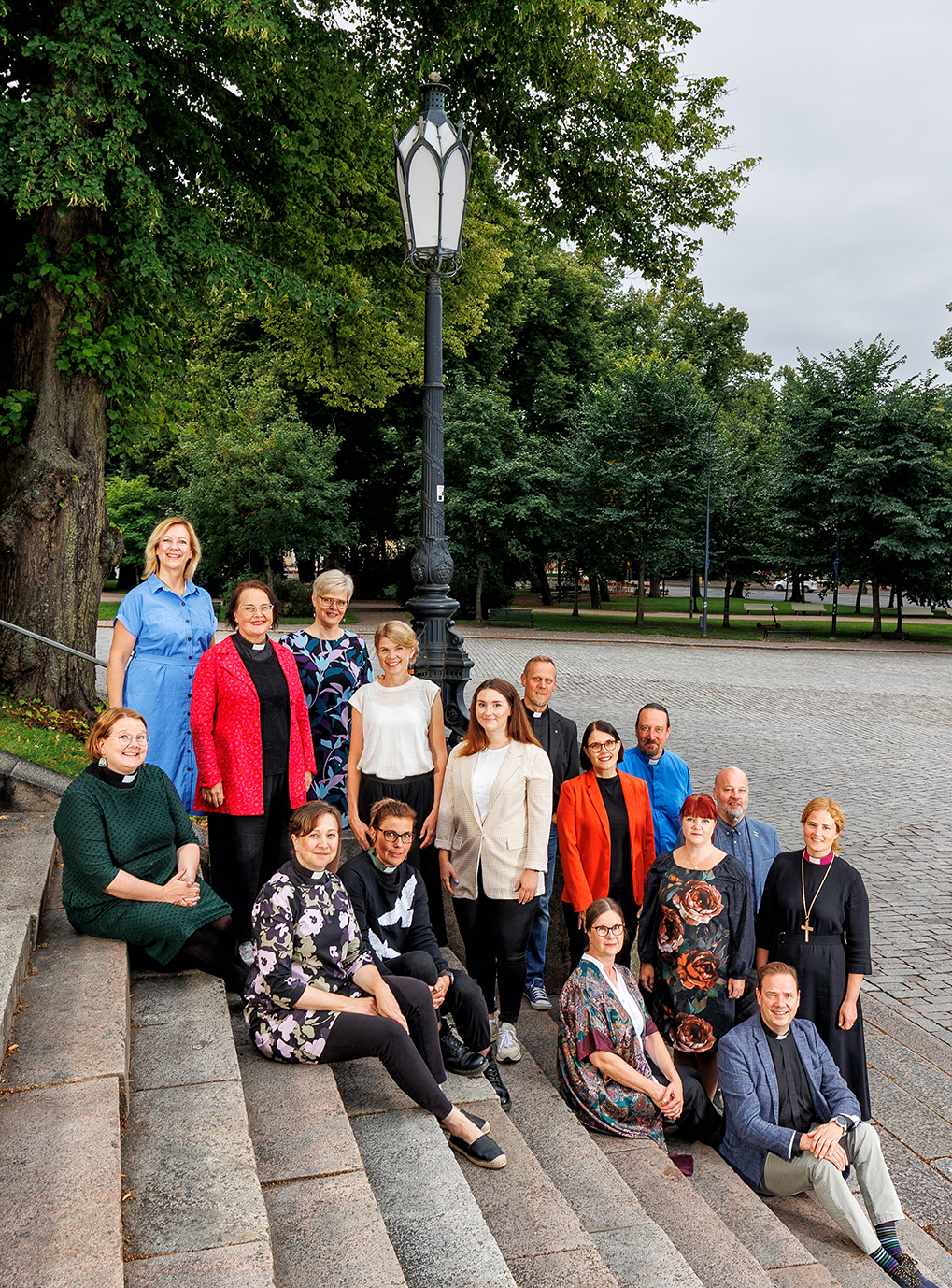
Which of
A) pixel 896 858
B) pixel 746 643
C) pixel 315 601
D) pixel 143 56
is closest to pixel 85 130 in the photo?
pixel 143 56

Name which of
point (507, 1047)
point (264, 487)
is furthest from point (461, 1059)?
point (264, 487)

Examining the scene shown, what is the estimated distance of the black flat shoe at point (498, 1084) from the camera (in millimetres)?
4496

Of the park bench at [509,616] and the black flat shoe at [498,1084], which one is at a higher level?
the park bench at [509,616]

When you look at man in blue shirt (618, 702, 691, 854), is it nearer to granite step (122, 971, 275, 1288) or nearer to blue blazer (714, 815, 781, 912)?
blue blazer (714, 815, 781, 912)

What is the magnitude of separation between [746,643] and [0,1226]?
101ft

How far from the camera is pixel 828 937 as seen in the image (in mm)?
4906

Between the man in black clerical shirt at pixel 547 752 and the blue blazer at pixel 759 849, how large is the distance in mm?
936

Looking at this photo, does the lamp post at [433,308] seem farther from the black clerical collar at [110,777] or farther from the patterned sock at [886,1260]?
the patterned sock at [886,1260]

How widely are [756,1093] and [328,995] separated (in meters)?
1.99

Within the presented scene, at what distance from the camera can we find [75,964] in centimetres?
425

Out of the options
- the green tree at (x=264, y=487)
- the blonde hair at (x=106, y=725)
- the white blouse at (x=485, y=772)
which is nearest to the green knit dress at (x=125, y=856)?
the blonde hair at (x=106, y=725)

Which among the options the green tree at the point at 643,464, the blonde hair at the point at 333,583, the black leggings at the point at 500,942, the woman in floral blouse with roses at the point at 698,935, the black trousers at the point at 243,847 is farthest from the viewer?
the green tree at the point at 643,464

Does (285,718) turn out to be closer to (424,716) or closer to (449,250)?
(424,716)

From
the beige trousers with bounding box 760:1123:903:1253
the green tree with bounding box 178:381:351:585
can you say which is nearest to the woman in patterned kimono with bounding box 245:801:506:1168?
the beige trousers with bounding box 760:1123:903:1253
